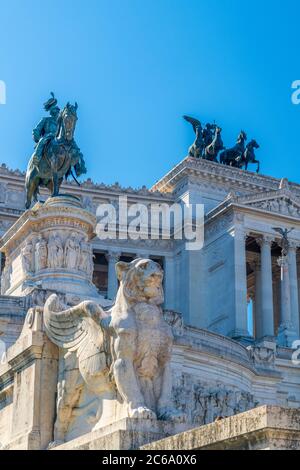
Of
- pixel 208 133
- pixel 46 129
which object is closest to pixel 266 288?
pixel 208 133

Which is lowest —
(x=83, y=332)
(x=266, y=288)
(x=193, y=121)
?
(x=83, y=332)

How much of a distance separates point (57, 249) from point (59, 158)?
420 cm

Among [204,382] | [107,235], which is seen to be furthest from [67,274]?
[107,235]

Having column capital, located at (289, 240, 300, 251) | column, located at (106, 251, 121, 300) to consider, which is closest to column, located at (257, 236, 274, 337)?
column capital, located at (289, 240, 300, 251)

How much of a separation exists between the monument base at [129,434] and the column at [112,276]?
1962 inches

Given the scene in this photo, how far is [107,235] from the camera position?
67.2 metres

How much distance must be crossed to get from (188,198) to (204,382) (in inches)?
1387

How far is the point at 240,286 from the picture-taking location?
198 ft

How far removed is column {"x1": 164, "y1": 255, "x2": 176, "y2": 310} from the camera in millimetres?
66750

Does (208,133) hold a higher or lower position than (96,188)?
higher

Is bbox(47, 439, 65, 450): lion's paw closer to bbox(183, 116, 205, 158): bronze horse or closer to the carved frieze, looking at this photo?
the carved frieze

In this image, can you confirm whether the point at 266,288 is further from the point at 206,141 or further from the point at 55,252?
the point at 55,252

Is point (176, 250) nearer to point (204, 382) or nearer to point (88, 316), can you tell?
point (204, 382)

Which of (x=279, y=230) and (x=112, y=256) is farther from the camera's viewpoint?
(x=112, y=256)
